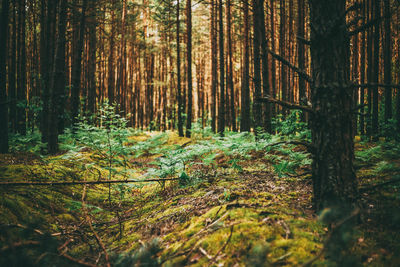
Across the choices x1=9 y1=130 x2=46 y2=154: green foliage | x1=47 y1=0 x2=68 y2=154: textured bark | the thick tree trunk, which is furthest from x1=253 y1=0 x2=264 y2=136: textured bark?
x1=9 y1=130 x2=46 y2=154: green foliage

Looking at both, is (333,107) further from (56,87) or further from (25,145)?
(25,145)

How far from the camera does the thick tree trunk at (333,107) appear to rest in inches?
81.7

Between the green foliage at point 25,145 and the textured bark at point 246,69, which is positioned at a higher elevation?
the textured bark at point 246,69

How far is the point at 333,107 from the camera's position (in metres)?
2.07

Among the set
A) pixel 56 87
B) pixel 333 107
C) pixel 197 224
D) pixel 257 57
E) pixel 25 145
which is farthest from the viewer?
pixel 257 57

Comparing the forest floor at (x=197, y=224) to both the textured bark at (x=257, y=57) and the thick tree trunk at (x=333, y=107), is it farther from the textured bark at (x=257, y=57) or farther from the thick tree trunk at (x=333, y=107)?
the textured bark at (x=257, y=57)

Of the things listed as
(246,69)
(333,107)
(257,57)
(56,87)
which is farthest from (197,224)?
(246,69)

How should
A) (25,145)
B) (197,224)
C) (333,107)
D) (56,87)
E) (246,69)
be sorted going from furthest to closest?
1. (246,69)
2. (25,145)
3. (56,87)
4. (197,224)
5. (333,107)

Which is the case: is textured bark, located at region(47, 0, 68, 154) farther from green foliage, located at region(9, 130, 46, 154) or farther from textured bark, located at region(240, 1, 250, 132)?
textured bark, located at region(240, 1, 250, 132)

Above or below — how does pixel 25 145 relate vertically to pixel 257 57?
below

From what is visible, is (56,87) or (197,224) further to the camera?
(56,87)

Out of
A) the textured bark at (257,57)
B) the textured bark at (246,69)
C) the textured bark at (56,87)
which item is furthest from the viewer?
the textured bark at (246,69)

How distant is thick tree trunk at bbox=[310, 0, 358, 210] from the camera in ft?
6.81

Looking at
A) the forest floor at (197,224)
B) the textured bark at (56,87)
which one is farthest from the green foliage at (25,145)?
the forest floor at (197,224)
